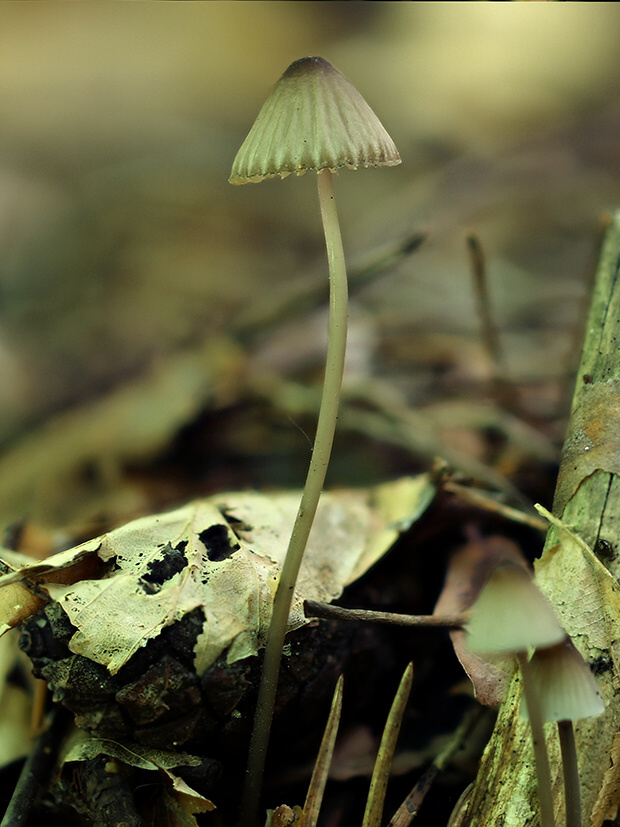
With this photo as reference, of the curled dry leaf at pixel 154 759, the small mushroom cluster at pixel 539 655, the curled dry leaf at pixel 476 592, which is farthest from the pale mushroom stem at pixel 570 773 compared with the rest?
the curled dry leaf at pixel 154 759

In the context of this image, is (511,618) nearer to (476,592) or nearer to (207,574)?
(207,574)

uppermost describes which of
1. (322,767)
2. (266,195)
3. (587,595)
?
(266,195)

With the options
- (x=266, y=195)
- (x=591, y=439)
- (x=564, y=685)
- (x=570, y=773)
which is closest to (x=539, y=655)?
(x=564, y=685)

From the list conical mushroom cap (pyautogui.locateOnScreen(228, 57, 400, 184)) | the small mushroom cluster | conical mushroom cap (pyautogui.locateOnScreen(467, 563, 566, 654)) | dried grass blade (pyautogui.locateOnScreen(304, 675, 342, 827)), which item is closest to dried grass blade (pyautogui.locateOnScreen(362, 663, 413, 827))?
dried grass blade (pyautogui.locateOnScreen(304, 675, 342, 827))

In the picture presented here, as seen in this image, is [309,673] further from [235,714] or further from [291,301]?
[291,301]

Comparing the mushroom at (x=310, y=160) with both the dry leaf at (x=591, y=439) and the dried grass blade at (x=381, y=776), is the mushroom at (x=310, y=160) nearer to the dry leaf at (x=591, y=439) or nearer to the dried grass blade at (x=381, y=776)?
the dried grass blade at (x=381, y=776)
